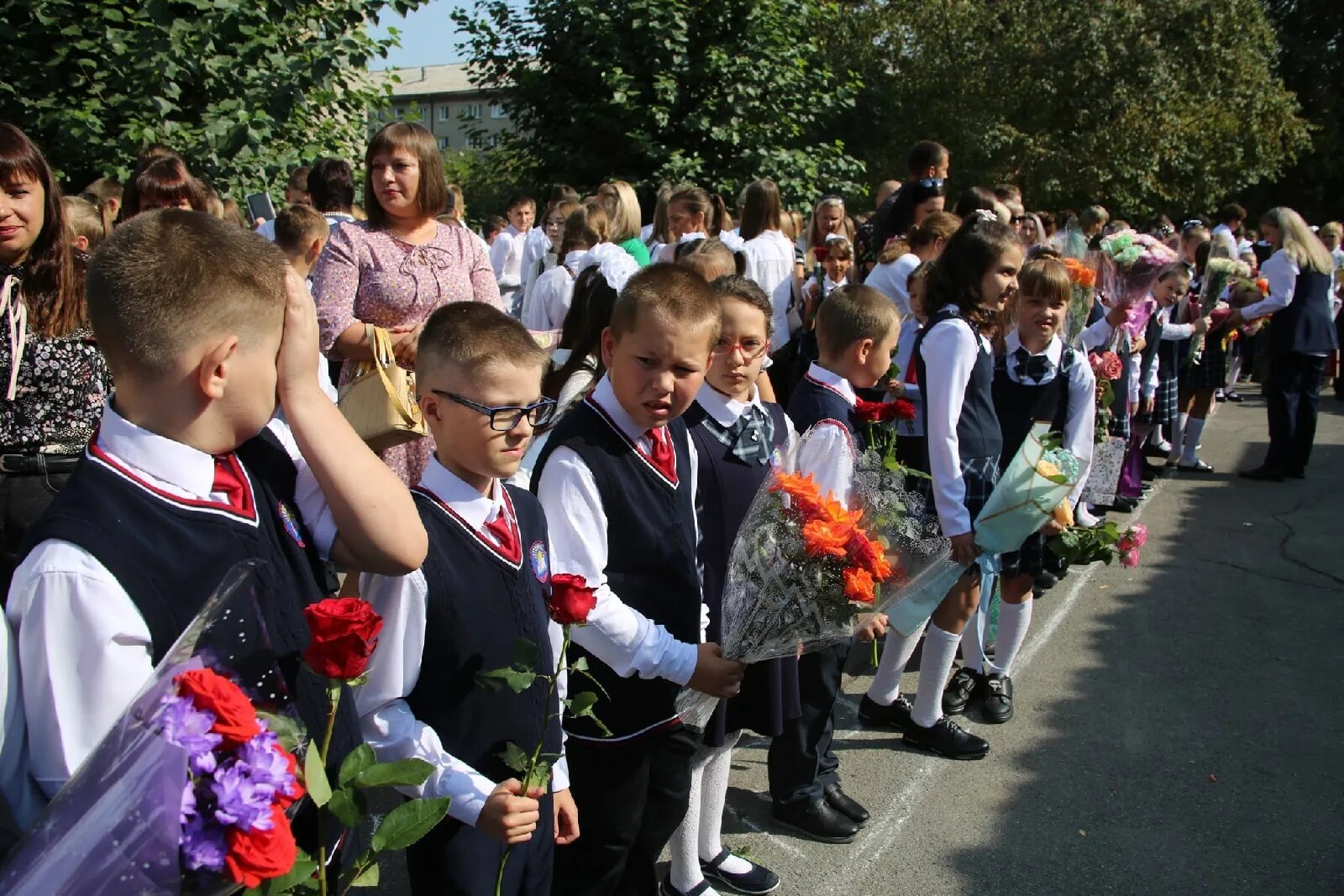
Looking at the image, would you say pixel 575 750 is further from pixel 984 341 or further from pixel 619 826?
pixel 984 341

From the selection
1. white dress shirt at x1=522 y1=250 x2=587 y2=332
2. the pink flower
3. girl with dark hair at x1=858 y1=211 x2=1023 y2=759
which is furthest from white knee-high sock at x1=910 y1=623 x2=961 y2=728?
white dress shirt at x1=522 y1=250 x2=587 y2=332

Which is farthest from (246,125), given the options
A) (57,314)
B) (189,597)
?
(189,597)

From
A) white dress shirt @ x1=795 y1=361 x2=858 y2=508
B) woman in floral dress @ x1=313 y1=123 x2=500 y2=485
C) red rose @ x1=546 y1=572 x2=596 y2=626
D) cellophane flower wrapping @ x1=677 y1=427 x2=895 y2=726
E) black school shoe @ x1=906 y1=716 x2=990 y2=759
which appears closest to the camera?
red rose @ x1=546 y1=572 x2=596 y2=626

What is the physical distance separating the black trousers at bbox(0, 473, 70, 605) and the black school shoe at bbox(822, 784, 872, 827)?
2.67m

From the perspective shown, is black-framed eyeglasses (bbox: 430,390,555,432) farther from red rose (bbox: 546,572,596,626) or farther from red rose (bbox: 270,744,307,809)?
red rose (bbox: 270,744,307,809)

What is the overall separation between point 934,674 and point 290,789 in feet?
11.8

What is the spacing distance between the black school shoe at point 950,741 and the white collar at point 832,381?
1.55 meters

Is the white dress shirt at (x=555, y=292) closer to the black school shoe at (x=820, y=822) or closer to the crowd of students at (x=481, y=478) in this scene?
the crowd of students at (x=481, y=478)

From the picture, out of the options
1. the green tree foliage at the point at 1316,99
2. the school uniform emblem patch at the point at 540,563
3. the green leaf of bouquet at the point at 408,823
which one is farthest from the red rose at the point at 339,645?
the green tree foliage at the point at 1316,99

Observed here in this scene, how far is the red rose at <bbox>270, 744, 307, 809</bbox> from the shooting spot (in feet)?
4.07

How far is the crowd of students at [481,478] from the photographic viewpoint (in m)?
1.58

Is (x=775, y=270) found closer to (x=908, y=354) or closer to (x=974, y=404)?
(x=908, y=354)

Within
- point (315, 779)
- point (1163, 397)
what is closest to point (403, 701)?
point (315, 779)

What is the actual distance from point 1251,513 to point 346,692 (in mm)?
8289
